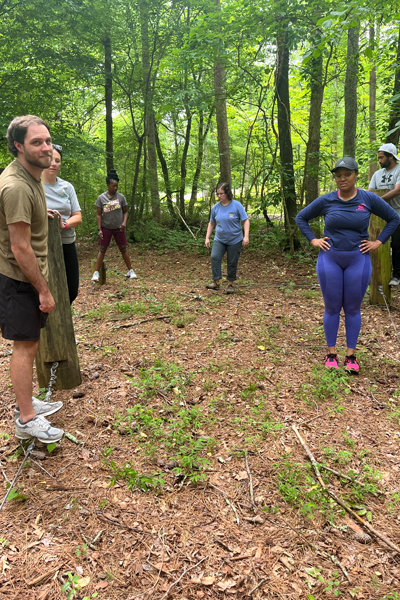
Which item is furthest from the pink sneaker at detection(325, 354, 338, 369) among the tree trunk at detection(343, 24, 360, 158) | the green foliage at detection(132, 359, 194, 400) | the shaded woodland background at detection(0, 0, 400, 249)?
the tree trunk at detection(343, 24, 360, 158)

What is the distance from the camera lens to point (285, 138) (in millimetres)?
9945

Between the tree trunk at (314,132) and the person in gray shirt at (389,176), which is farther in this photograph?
the tree trunk at (314,132)

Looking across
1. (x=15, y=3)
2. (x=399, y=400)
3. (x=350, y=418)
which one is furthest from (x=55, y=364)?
(x=15, y=3)

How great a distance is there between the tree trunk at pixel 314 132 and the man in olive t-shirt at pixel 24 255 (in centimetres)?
760

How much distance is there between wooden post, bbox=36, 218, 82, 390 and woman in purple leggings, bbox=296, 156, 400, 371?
2562 mm

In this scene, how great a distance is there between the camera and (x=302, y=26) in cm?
741

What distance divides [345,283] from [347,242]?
42 centimetres

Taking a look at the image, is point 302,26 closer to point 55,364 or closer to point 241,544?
point 55,364

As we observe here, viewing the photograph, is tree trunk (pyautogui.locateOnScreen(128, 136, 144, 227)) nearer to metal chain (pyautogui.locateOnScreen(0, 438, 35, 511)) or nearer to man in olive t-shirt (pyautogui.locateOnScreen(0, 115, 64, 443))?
man in olive t-shirt (pyautogui.locateOnScreen(0, 115, 64, 443))

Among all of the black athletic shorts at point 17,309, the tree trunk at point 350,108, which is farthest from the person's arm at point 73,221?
the tree trunk at point 350,108

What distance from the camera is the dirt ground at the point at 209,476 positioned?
197 cm

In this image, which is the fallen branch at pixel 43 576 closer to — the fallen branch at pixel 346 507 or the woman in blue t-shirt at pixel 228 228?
the fallen branch at pixel 346 507

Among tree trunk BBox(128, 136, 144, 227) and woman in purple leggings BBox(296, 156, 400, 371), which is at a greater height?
tree trunk BBox(128, 136, 144, 227)

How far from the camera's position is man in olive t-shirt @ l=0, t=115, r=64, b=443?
7.84ft
